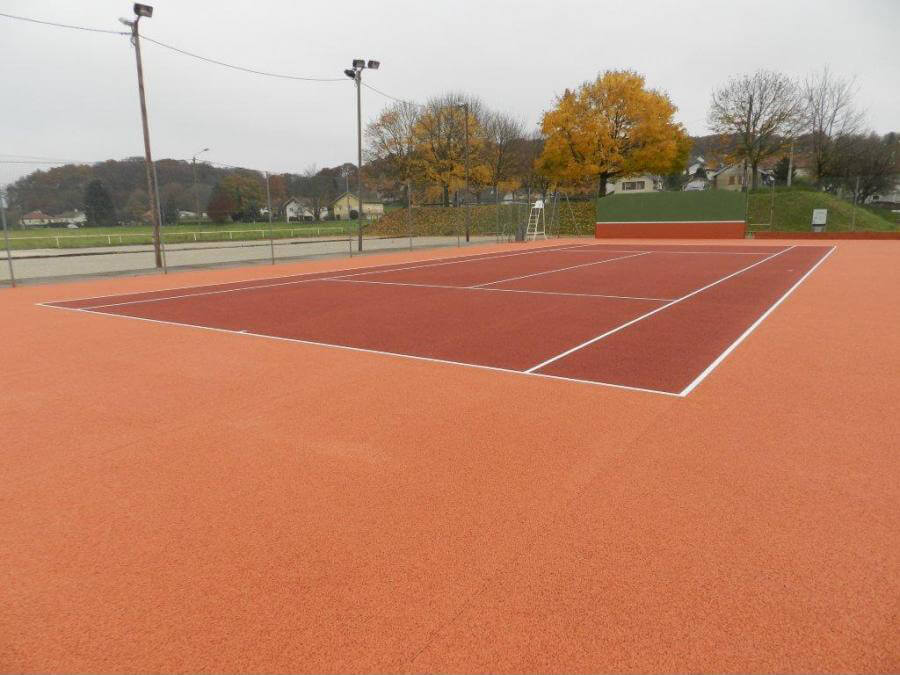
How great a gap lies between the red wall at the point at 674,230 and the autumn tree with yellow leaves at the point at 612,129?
7794 millimetres

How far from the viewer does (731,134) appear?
161 ft

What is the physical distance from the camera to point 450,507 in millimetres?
3389

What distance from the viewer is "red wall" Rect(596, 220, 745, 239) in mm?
35594

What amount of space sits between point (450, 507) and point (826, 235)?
38.1 meters

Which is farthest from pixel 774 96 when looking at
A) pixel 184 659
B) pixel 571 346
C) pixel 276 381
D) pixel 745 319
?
pixel 184 659

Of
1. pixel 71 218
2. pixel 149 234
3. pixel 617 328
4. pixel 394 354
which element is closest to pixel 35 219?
pixel 71 218

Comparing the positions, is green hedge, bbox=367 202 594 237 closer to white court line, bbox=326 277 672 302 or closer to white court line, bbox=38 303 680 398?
white court line, bbox=326 277 672 302

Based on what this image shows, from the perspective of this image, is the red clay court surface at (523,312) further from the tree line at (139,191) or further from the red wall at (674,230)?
the red wall at (674,230)

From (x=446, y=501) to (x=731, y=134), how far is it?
2147 inches

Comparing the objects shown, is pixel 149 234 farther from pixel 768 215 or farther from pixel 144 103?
pixel 768 215

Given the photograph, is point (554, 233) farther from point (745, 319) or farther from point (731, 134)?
point (745, 319)

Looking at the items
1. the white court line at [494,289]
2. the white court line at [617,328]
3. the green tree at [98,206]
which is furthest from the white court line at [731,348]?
the green tree at [98,206]

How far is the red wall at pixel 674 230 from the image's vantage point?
1401 inches

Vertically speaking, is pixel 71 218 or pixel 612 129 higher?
pixel 612 129
